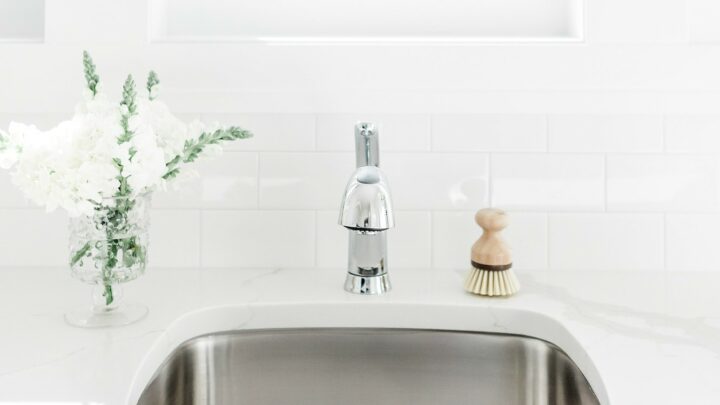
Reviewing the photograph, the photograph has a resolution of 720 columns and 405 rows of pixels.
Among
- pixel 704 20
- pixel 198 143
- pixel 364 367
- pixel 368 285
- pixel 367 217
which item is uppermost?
pixel 704 20

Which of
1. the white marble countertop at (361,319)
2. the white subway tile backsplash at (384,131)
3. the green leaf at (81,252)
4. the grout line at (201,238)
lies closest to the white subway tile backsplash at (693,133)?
the white marble countertop at (361,319)

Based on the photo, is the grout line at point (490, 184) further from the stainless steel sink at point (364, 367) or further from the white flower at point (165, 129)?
the white flower at point (165, 129)

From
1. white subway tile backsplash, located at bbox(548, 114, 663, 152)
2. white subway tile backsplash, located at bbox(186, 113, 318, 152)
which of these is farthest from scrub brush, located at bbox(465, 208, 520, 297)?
white subway tile backsplash, located at bbox(186, 113, 318, 152)

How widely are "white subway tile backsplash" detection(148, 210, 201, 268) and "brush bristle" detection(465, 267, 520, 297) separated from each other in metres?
0.54

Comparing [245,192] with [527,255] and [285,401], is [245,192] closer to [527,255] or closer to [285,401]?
[285,401]

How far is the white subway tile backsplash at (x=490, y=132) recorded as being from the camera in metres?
1.09

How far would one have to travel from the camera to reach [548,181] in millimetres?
1089

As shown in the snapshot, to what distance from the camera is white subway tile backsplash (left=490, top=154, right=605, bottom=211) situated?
1.09m

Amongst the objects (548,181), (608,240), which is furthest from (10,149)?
(608,240)

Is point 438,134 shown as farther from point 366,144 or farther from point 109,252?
point 109,252

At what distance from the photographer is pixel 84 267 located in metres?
0.83

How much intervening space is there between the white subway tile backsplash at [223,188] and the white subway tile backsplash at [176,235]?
0.02m

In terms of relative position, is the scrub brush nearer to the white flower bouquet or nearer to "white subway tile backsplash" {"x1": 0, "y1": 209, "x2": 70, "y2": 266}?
the white flower bouquet

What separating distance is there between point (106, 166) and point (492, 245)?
580 mm
